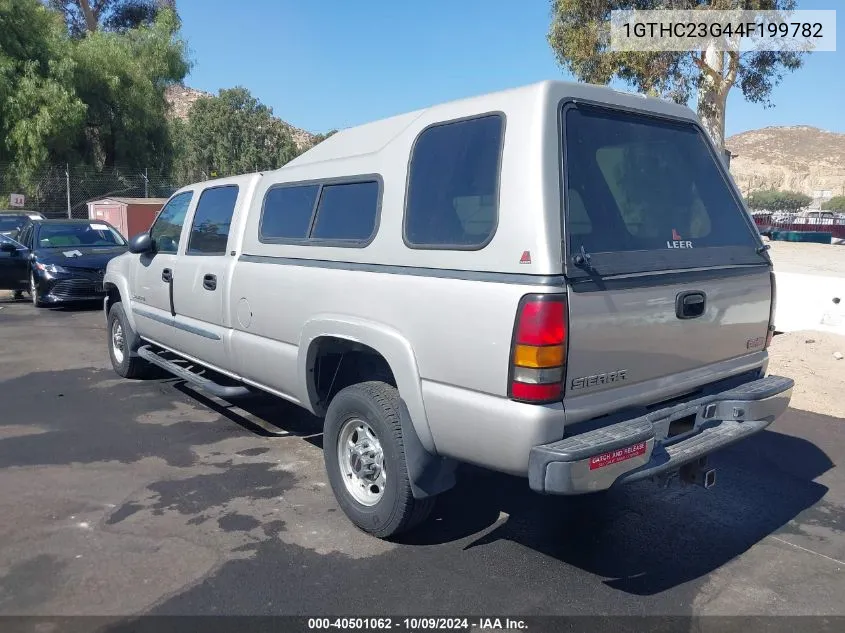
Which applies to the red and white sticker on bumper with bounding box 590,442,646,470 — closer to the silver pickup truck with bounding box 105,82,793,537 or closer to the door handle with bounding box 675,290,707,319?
the silver pickup truck with bounding box 105,82,793,537

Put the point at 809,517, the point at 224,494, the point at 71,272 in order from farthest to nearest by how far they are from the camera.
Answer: the point at 71,272 → the point at 224,494 → the point at 809,517

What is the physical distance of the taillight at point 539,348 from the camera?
297cm

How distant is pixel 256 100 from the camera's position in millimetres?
57344

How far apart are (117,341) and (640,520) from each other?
5.82m

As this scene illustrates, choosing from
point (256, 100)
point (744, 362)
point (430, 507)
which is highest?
point (256, 100)

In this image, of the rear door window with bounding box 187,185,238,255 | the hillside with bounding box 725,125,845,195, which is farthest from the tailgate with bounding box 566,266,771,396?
the hillside with bounding box 725,125,845,195

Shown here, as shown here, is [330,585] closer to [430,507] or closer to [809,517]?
[430,507]

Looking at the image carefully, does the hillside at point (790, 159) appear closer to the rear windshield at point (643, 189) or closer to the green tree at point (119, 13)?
the green tree at point (119, 13)

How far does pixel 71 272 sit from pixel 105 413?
7.13 metres

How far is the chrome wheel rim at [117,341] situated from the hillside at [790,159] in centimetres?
8311

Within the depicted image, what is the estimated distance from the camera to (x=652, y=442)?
3.20m

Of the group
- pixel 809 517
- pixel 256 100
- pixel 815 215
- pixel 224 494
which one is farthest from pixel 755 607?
pixel 256 100

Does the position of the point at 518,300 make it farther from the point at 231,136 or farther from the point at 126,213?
the point at 231,136

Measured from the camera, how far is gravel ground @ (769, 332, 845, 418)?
6.57 metres
